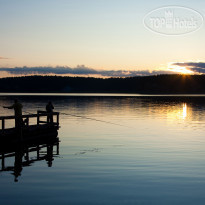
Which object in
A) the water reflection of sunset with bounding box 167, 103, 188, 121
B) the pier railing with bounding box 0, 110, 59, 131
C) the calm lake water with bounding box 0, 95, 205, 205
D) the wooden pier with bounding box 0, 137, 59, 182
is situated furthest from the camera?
the water reflection of sunset with bounding box 167, 103, 188, 121

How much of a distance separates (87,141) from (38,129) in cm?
432

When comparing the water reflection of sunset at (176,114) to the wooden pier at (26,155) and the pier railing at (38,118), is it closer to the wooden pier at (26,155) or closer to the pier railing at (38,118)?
the pier railing at (38,118)

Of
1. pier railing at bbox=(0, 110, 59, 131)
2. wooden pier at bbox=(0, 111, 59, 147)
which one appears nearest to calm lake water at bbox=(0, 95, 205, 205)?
wooden pier at bbox=(0, 111, 59, 147)

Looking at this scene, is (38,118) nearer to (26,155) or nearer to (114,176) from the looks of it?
(26,155)

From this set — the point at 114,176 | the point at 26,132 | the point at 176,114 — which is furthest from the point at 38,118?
the point at 176,114

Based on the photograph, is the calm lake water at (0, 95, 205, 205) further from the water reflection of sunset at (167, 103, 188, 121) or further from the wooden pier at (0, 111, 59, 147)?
the water reflection of sunset at (167, 103, 188, 121)

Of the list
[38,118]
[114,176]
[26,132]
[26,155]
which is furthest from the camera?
[38,118]

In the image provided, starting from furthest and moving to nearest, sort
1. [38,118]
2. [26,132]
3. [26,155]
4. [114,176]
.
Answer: [38,118] → [26,132] → [26,155] → [114,176]

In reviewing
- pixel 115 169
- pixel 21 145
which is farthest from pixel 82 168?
pixel 21 145

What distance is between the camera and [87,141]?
87.3ft

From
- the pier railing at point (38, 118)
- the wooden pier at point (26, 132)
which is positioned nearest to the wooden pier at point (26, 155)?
the wooden pier at point (26, 132)

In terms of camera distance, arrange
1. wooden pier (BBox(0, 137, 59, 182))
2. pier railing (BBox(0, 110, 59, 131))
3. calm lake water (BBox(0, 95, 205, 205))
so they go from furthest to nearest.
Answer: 1. pier railing (BBox(0, 110, 59, 131))
2. wooden pier (BBox(0, 137, 59, 182))
3. calm lake water (BBox(0, 95, 205, 205))

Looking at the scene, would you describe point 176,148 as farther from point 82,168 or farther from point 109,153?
point 82,168

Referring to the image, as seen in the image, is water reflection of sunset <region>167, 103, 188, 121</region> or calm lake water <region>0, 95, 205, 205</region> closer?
calm lake water <region>0, 95, 205, 205</region>
